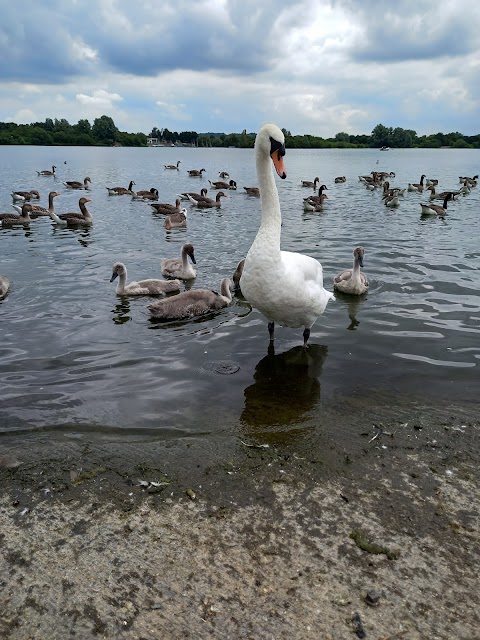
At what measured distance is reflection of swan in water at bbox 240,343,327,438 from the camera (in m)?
6.26

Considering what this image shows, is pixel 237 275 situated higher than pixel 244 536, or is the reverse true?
pixel 237 275

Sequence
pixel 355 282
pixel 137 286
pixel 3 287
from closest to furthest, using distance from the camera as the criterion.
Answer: pixel 3 287 → pixel 355 282 → pixel 137 286

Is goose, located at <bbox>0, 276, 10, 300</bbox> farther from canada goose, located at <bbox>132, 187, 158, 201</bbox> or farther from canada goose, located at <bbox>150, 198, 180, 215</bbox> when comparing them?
canada goose, located at <bbox>132, 187, 158, 201</bbox>

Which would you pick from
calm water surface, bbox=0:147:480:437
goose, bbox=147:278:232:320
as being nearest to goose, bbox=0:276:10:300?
calm water surface, bbox=0:147:480:437

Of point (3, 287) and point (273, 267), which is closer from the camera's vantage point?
point (273, 267)

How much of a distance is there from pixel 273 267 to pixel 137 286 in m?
5.75

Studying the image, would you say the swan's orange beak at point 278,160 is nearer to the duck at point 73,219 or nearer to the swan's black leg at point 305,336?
the swan's black leg at point 305,336

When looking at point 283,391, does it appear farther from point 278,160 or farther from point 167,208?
point 167,208

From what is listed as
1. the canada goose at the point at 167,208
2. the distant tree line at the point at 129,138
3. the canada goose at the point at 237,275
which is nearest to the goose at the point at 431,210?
the canada goose at the point at 167,208

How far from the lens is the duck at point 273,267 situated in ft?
22.8

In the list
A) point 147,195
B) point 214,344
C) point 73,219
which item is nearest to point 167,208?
point 73,219

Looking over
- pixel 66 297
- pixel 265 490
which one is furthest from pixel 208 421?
pixel 66 297

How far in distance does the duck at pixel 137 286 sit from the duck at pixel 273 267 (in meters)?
4.91

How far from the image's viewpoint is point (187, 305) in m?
10.4
